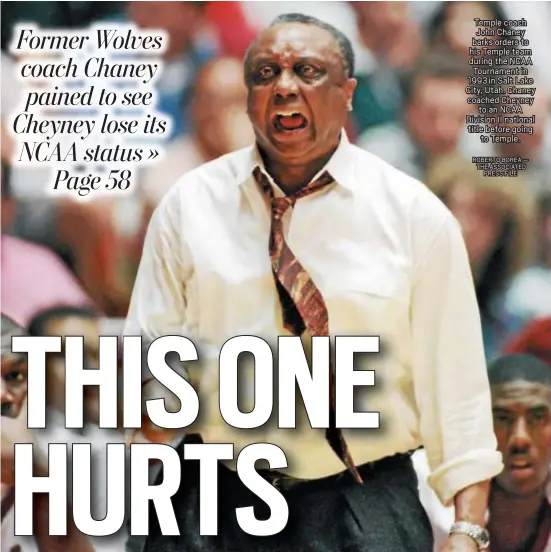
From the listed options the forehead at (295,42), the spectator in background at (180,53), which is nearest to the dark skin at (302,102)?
the forehead at (295,42)

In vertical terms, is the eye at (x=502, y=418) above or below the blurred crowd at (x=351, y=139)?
below

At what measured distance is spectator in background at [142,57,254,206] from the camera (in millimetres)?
1472

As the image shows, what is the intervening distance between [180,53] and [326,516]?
2.93 feet

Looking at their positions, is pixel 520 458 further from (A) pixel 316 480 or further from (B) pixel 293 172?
(B) pixel 293 172

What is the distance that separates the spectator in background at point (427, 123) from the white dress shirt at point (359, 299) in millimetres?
37

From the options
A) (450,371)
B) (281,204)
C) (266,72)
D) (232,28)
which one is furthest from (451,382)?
(232,28)

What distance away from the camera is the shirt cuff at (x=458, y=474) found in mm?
1428

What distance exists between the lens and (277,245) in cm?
144

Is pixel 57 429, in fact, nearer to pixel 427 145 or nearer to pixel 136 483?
pixel 136 483

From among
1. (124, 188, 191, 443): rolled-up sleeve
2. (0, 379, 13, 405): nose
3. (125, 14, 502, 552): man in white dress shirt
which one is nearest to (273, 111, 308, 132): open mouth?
(125, 14, 502, 552): man in white dress shirt

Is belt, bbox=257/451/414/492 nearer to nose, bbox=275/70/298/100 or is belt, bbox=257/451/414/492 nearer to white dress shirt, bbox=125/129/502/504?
white dress shirt, bbox=125/129/502/504

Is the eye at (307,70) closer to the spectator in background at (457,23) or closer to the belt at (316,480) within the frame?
the spectator in background at (457,23)

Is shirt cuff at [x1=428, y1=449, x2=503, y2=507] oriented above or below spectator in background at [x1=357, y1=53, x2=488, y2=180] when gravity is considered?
below

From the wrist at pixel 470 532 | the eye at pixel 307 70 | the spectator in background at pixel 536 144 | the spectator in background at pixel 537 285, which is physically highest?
the eye at pixel 307 70
